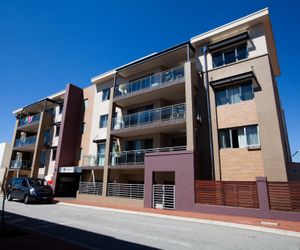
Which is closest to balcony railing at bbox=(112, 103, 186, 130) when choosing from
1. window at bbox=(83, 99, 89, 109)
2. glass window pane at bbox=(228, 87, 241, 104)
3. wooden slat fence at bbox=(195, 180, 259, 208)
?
glass window pane at bbox=(228, 87, 241, 104)

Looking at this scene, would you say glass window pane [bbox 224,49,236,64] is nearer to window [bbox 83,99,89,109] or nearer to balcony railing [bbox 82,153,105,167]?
balcony railing [bbox 82,153,105,167]

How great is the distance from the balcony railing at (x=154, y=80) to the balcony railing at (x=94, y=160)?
22.1 ft

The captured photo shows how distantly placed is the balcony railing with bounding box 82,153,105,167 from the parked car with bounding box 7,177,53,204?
5.38 meters

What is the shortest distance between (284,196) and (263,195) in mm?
961

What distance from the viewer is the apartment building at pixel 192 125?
44.4ft

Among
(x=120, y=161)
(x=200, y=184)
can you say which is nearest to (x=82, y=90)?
(x=120, y=161)

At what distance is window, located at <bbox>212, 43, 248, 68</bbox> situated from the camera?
15.7 m

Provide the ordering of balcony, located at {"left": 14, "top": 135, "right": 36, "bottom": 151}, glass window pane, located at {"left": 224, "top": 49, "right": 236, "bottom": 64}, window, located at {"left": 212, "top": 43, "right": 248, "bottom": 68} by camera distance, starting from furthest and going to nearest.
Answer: balcony, located at {"left": 14, "top": 135, "right": 36, "bottom": 151} < glass window pane, located at {"left": 224, "top": 49, "right": 236, "bottom": 64} < window, located at {"left": 212, "top": 43, "right": 248, "bottom": 68}

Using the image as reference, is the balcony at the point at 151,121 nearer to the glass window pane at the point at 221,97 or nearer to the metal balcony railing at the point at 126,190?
the glass window pane at the point at 221,97

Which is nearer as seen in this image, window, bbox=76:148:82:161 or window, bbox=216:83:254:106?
window, bbox=216:83:254:106

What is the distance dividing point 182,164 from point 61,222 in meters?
8.03

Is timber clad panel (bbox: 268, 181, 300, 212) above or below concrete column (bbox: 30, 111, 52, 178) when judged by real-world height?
below

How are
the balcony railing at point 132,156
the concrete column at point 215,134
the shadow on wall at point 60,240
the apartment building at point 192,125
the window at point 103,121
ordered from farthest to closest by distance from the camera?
the window at point 103,121
the balcony railing at point 132,156
the concrete column at point 215,134
the apartment building at point 192,125
the shadow on wall at point 60,240

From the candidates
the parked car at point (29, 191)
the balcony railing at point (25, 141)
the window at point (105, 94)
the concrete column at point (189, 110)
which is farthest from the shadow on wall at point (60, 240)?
the balcony railing at point (25, 141)
